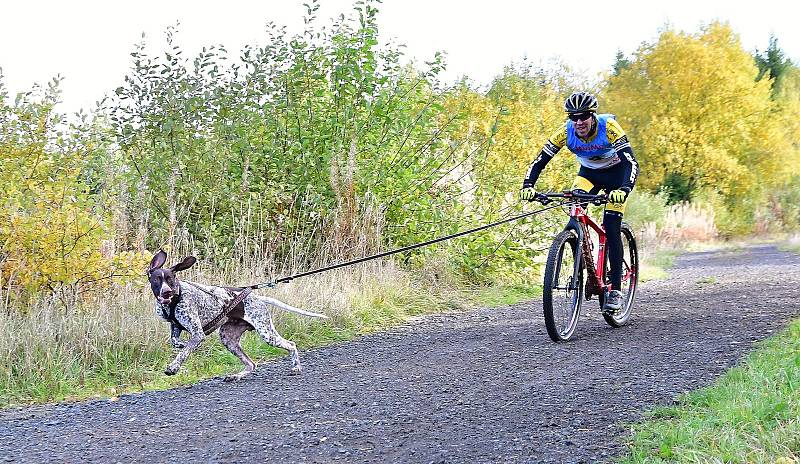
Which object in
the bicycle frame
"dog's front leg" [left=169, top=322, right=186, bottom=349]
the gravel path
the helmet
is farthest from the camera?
the bicycle frame

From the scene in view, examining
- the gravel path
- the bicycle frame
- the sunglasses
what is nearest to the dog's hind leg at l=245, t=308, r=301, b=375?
the gravel path

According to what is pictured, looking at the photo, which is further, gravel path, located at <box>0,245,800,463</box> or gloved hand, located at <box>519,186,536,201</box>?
gloved hand, located at <box>519,186,536,201</box>

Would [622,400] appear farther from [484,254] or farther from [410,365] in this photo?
[484,254]

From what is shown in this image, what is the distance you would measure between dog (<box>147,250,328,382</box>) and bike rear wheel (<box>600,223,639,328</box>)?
3.19 m

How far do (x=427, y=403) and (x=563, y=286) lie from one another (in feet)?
7.88

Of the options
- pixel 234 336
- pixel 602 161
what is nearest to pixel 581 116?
pixel 602 161

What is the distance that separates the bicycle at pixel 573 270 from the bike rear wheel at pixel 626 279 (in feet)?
0.07

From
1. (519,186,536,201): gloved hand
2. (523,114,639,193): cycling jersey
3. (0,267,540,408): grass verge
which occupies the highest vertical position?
(523,114,639,193): cycling jersey

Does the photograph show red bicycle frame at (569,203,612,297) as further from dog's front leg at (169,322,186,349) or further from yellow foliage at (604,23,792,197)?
yellow foliage at (604,23,792,197)

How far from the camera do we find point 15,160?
26.1 ft

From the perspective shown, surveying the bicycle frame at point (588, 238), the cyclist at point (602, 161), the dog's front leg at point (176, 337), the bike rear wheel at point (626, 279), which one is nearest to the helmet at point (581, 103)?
the cyclist at point (602, 161)

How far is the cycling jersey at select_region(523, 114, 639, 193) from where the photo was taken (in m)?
7.57

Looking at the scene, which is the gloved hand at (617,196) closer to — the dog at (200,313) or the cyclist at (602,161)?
the cyclist at (602,161)

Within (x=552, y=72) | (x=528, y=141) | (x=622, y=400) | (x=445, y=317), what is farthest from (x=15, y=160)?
(x=552, y=72)
